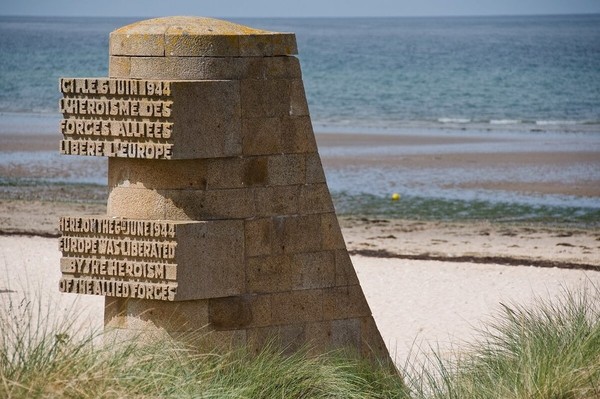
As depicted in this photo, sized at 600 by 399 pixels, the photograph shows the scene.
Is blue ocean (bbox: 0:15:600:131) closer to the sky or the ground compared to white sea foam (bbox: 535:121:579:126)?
closer to the sky

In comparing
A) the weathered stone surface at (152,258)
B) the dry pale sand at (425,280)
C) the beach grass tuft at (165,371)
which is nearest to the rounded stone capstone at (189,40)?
the weathered stone surface at (152,258)

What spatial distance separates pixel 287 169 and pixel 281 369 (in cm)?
164

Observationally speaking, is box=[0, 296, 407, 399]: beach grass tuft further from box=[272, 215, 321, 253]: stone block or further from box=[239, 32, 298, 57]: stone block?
box=[239, 32, 298, 57]: stone block

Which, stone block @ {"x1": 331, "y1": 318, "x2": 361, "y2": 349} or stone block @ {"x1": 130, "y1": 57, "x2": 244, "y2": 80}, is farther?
stone block @ {"x1": 331, "y1": 318, "x2": 361, "y2": 349}

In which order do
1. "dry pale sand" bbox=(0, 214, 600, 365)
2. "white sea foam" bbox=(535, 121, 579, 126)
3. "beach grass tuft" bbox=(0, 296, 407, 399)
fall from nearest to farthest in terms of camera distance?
"beach grass tuft" bbox=(0, 296, 407, 399) < "dry pale sand" bbox=(0, 214, 600, 365) < "white sea foam" bbox=(535, 121, 579, 126)

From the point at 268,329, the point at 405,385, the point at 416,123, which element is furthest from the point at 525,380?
the point at 416,123

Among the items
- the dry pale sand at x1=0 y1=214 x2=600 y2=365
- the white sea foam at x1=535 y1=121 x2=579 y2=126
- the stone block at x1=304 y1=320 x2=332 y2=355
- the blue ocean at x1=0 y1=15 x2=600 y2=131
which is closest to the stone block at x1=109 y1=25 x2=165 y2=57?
the stone block at x1=304 y1=320 x2=332 y2=355

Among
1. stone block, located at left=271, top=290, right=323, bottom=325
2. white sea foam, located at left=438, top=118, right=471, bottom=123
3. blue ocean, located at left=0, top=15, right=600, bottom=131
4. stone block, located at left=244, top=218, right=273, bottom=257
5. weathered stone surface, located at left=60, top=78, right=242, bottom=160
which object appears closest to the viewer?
weathered stone surface, located at left=60, top=78, right=242, bottom=160

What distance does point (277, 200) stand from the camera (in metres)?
9.59

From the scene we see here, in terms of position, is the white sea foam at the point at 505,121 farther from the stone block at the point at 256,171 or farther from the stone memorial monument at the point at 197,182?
the stone block at the point at 256,171

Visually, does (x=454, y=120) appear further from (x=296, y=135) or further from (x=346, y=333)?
(x=296, y=135)

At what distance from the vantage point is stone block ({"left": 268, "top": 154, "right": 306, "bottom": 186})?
9539 mm

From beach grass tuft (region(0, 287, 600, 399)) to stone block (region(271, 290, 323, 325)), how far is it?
279mm

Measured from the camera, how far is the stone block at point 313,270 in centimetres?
973
